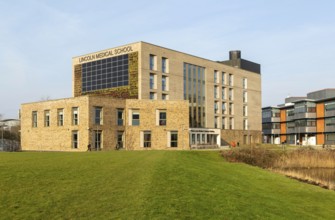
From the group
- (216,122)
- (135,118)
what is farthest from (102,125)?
(216,122)

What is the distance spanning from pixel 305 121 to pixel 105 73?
4877 centimetres

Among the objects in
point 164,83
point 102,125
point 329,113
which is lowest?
point 102,125

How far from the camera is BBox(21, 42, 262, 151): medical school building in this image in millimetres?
50375

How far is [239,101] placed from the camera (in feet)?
274

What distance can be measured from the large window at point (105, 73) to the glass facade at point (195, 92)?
13.2 metres

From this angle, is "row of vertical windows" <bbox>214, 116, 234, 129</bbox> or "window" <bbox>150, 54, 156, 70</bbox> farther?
"row of vertical windows" <bbox>214, 116, 234, 129</bbox>

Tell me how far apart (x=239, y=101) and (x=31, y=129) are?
46381 millimetres

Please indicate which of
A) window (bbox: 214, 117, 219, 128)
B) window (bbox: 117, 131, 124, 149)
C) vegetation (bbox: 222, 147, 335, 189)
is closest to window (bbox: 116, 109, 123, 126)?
window (bbox: 117, 131, 124, 149)

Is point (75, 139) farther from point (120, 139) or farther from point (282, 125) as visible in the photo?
point (282, 125)

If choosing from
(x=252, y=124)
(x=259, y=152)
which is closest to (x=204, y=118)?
(x=252, y=124)

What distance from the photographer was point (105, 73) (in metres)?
63.7

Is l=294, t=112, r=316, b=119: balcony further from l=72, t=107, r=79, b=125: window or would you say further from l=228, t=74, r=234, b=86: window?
l=72, t=107, r=79, b=125: window

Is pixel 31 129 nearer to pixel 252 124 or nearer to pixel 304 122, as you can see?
pixel 252 124

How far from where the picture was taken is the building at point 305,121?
81.3 meters
